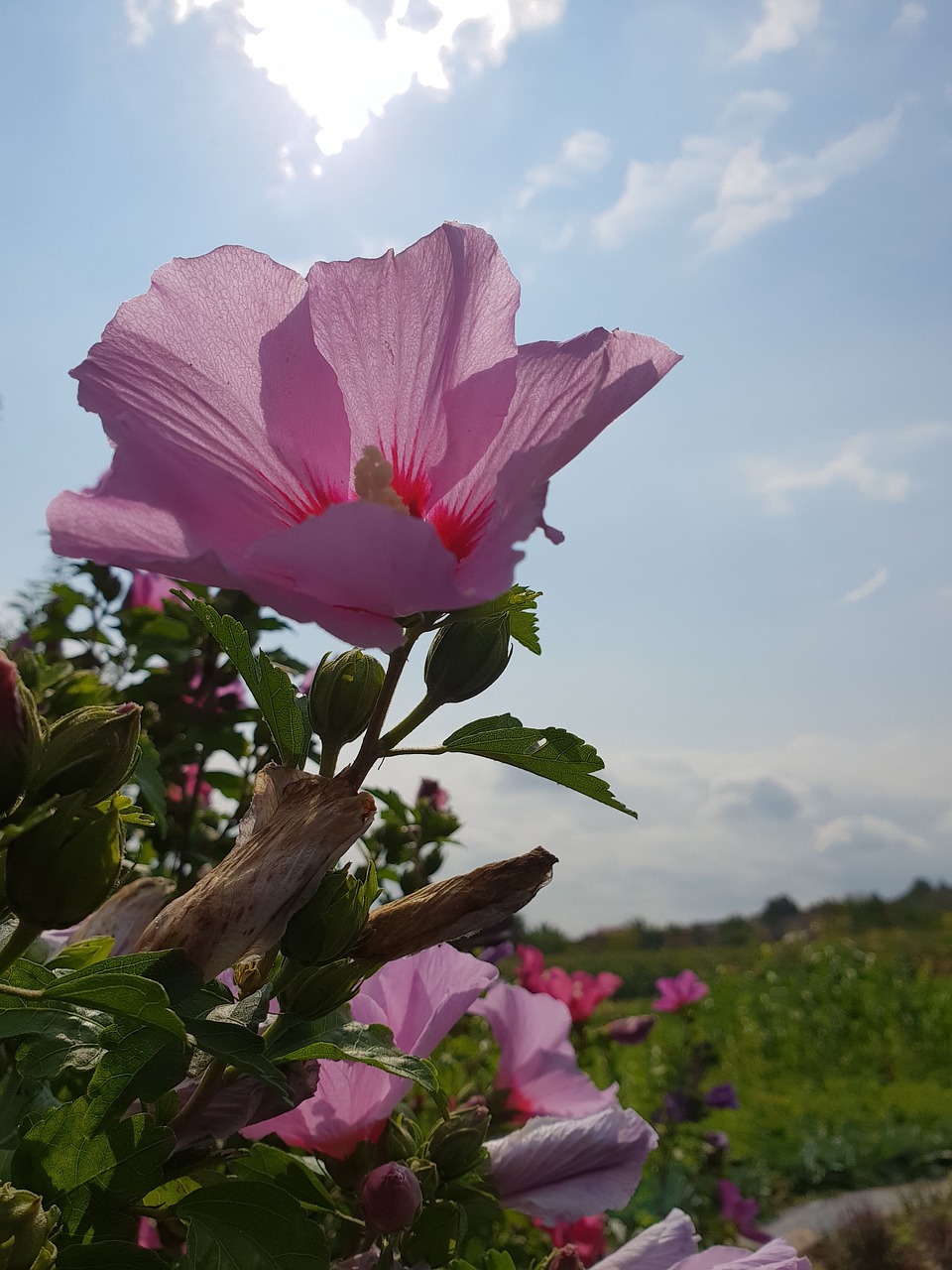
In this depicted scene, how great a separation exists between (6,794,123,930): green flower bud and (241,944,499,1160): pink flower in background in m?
0.30

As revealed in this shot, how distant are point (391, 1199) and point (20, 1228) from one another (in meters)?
0.30

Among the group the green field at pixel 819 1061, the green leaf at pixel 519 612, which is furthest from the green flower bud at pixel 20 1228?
the green field at pixel 819 1061

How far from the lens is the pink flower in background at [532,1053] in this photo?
121cm

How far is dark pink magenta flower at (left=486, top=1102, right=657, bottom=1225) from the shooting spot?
0.92 meters

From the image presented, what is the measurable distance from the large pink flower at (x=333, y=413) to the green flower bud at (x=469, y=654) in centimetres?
5

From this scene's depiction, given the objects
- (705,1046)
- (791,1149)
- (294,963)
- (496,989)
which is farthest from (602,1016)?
(294,963)

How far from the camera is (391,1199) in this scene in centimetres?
71

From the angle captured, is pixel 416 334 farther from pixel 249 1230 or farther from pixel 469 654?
pixel 249 1230

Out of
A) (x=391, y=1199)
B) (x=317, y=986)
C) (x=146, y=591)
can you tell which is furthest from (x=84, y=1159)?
(x=146, y=591)

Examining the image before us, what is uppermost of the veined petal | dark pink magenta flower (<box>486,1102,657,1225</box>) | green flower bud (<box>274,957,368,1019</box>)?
the veined petal

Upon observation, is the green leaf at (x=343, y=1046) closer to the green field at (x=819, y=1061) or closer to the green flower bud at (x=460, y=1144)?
the green flower bud at (x=460, y=1144)

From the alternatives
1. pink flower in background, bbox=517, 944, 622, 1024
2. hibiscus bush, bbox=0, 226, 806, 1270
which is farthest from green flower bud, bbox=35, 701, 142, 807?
pink flower in background, bbox=517, 944, 622, 1024

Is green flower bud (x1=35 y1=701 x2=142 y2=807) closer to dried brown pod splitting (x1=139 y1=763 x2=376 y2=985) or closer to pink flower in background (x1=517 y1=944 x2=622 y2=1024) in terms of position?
dried brown pod splitting (x1=139 y1=763 x2=376 y2=985)

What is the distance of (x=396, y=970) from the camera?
2.58 feet
